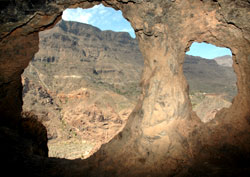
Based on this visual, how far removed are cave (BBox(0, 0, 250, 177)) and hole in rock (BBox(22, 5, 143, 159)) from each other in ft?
37.7

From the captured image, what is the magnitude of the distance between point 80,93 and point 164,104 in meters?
25.2

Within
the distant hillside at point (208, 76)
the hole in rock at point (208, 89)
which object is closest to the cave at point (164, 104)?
the hole in rock at point (208, 89)

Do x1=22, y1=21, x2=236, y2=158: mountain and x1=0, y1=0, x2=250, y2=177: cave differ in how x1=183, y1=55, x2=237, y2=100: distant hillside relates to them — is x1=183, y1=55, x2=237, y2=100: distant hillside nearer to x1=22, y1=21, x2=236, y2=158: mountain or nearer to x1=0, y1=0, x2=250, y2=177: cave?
x1=22, y1=21, x2=236, y2=158: mountain

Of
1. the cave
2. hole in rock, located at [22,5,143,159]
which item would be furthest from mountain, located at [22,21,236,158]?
the cave

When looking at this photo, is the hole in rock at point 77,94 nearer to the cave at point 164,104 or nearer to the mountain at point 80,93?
the mountain at point 80,93

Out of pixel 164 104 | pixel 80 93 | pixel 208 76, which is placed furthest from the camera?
pixel 208 76

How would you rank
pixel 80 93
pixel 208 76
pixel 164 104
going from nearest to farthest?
pixel 164 104 → pixel 80 93 → pixel 208 76

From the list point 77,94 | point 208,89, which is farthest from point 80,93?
point 208,89

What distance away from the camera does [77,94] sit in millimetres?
29922

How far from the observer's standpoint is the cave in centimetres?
526

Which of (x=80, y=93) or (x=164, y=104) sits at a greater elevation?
(x=164, y=104)

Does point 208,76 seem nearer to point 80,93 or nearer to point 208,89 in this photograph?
point 208,89

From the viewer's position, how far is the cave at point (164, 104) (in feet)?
17.3

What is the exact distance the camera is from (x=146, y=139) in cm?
551
